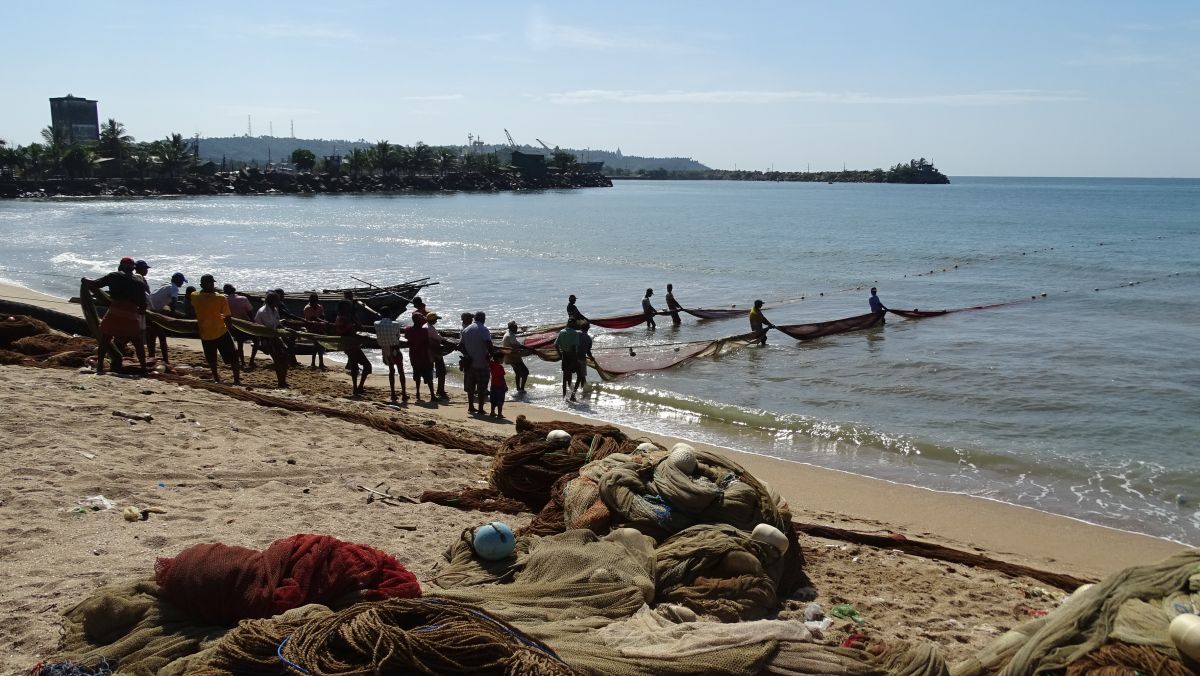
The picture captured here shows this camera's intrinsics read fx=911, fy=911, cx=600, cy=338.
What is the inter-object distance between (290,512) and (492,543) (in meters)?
2.09

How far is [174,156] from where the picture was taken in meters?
97.7

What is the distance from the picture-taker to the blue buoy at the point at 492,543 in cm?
575

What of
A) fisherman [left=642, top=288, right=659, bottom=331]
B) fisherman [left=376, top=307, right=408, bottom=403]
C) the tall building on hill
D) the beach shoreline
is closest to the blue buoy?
the beach shoreline

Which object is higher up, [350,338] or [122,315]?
[122,315]

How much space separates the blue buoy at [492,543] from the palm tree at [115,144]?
101 m

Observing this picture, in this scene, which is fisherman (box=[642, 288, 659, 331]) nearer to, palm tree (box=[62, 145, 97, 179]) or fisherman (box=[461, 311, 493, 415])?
fisherman (box=[461, 311, 493, 415])

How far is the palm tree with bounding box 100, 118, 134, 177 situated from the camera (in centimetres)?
9319

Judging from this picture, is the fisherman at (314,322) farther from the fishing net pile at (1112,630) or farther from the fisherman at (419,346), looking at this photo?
the fishing net pile at (1112,630)

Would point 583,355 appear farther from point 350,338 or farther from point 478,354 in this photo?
point 350,338

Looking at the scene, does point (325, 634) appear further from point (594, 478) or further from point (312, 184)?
point (312, 184)

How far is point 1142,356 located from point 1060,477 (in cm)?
967

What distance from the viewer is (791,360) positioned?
722 inches

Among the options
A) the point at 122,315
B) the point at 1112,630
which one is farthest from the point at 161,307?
the point at 1112,630

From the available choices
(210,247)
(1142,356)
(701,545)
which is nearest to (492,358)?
(701,545)
